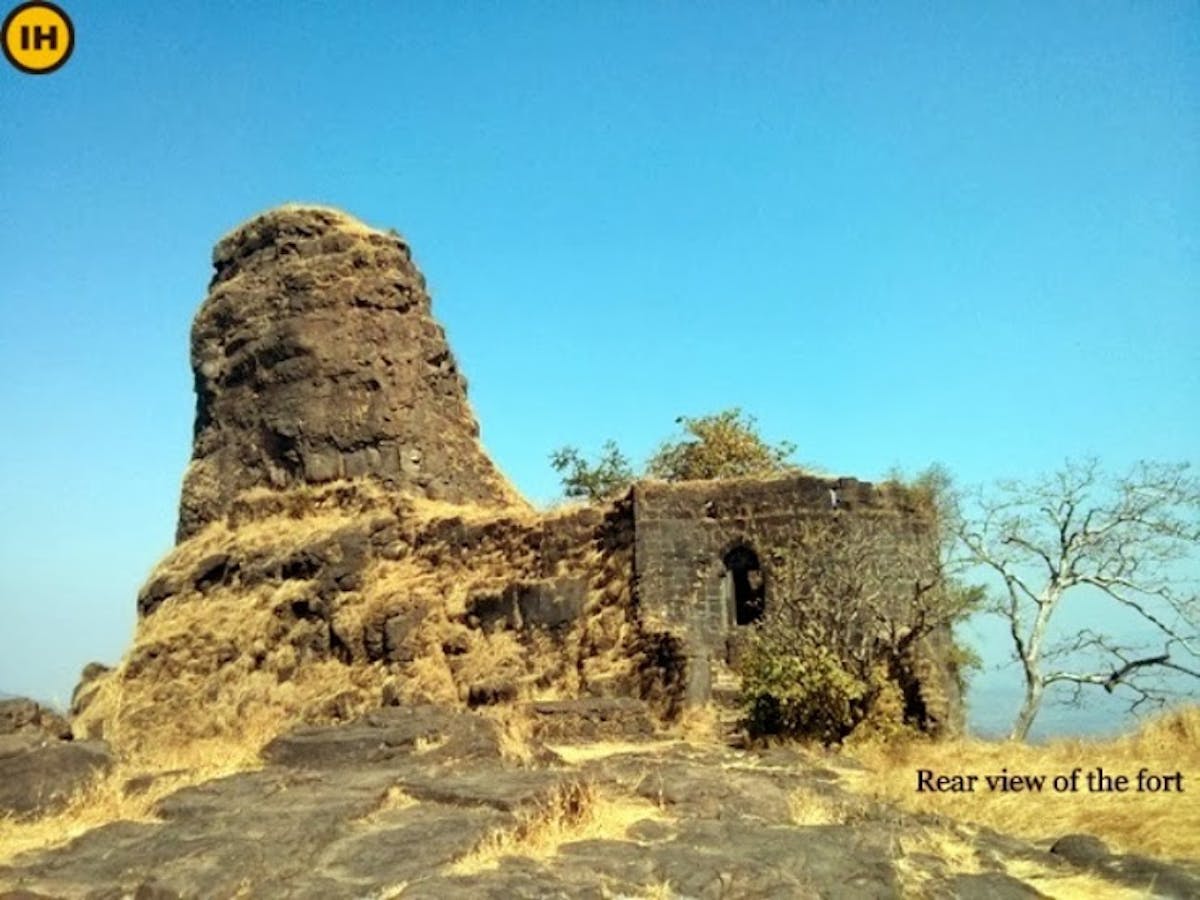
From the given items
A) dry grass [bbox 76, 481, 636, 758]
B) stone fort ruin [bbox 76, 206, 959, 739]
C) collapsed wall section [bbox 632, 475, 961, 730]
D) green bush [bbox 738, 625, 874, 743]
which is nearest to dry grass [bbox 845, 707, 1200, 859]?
green bush [bbox 738, 625, 874, 743]

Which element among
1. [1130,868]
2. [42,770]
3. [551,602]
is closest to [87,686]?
[551,602]

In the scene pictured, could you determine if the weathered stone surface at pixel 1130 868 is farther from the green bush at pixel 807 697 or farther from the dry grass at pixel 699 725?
the dry grass at pixel 699 725

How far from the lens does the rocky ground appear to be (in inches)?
296

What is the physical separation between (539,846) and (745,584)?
11.7m

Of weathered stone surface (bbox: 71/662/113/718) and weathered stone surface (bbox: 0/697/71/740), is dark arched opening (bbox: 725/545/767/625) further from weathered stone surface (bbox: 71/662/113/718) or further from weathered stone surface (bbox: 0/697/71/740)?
weathered stone surface (bbox: 71/662/113/718)

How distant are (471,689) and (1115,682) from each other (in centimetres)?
1085

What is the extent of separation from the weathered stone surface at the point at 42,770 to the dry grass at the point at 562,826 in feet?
15.8

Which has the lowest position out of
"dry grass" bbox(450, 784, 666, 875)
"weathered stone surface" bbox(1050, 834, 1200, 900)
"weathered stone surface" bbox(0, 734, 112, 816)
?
"weathered stone surface" bbox(1050, 834, 1200, 900)

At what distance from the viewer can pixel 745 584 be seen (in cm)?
1956

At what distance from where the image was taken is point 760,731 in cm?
1569

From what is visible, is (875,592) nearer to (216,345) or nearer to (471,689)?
(471,689)

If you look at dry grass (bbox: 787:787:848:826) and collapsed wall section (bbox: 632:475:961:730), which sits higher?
collapsed wall section (bbox: 632:475:961:730)

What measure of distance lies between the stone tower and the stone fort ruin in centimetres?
6

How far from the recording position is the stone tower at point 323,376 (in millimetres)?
24844
